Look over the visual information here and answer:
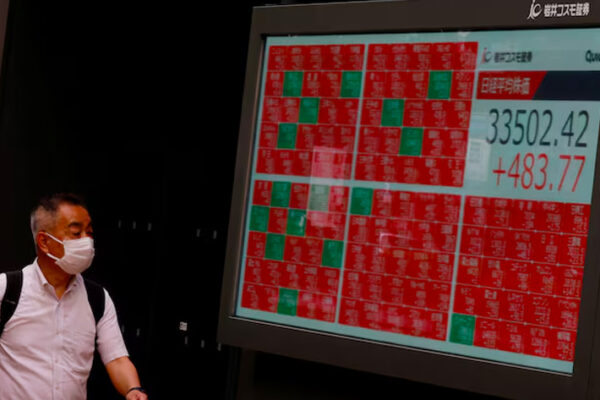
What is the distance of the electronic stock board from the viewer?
3.80m

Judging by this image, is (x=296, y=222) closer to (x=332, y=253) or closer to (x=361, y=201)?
(x=332, y=253)

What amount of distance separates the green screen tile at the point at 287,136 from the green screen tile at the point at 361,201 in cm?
41

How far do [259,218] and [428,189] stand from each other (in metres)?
0.88

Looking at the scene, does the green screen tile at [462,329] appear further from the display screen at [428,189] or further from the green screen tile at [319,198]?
the green screen tile at [319,198]

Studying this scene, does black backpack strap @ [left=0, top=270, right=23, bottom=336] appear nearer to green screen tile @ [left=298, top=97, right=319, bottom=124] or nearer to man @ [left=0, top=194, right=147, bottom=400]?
man @ [left=0, top=194, right=147, bottom=400]

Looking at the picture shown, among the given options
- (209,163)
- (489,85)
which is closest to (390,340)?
(489,85)

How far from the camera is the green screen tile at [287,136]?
447 cm

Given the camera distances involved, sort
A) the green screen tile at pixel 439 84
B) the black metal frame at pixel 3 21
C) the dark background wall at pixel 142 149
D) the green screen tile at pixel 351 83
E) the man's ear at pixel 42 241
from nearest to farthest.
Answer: the man's ear at pixel 42 241, the green screen tile at pixel 439 84, the green screen tile at pixel 351 83, the black metal frame at pixel 3 21, the dark background wall at pixel 142 149

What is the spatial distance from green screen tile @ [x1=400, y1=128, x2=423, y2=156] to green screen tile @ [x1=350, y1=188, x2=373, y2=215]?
25 centimetres

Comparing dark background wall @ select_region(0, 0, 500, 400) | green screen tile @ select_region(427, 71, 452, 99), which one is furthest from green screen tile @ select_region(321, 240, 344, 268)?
dark background wall @ select_region(0, 0, 500, 400)

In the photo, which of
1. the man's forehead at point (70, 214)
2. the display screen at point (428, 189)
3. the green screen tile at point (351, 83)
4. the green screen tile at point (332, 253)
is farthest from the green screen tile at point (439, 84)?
the man's forehead at point (70, 214)

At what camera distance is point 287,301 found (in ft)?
14.5

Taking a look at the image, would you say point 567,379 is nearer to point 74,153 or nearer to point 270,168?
point 270,168

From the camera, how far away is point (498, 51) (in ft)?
13.2
